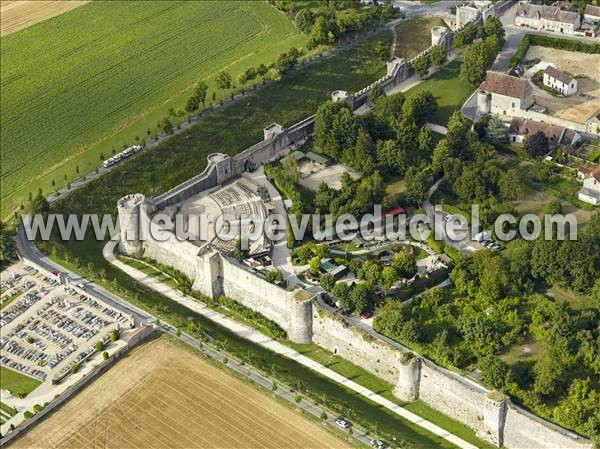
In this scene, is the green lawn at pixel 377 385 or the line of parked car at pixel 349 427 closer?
the line of parked car at pixel 349 427

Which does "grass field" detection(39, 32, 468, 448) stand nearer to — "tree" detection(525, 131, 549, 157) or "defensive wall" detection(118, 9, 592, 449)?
"defensive wall" detection(118, 9, 592, 449)

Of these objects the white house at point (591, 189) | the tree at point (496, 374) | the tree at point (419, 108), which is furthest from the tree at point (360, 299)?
the tree at point (419, 108)

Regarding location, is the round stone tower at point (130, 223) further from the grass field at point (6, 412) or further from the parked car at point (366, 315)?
the parked car at point (366, 315)

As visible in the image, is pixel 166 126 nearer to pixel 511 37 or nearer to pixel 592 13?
pixel 511 37

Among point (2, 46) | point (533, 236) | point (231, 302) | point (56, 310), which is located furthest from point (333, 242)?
point (2, 46)

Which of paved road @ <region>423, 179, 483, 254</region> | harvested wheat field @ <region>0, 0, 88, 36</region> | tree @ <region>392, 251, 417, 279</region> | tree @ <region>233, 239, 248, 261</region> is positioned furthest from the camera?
harvested wheat field @ <region>0, 0, 88, 36</region>

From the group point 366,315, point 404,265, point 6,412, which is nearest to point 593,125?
point 404,265

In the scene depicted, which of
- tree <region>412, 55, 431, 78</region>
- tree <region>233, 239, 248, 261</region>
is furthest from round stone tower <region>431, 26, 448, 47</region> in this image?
tree <region>233, 239, 248, 261</region>
